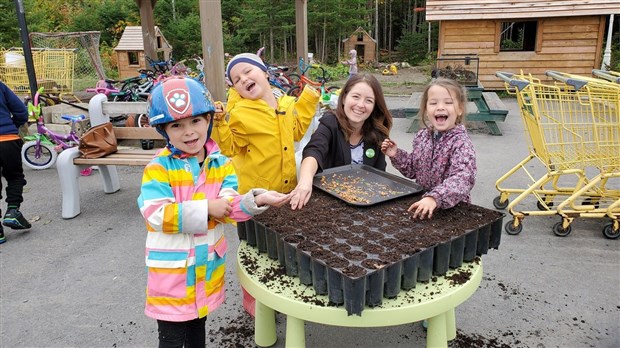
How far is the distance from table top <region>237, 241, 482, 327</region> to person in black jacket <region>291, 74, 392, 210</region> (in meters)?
0.63

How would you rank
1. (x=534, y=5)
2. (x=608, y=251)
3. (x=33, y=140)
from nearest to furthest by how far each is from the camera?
(x=608, y=251) → (x=33, y=140) → (x=534, y=5)

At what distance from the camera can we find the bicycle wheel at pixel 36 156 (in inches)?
241

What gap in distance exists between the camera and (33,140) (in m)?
6.15

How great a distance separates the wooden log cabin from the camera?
11.2 metres

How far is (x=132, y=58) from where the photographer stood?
52.8 ft

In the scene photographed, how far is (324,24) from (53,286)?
67.8ft

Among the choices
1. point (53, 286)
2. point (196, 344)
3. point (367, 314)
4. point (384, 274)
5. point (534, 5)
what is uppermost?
point (534, 5)

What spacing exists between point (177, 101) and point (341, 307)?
0.91 m

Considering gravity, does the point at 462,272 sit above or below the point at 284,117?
below

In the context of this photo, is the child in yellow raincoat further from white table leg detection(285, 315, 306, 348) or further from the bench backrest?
the bench backrest

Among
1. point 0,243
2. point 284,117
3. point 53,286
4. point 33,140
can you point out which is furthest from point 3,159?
point 284,117

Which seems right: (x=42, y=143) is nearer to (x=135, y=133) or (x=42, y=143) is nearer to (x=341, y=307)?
(x=135, y=133)

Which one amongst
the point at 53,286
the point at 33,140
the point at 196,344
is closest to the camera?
the point at 196,344

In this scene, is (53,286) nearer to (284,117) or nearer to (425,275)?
(284,117)
